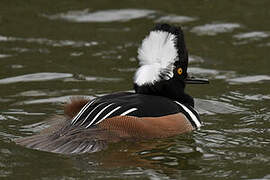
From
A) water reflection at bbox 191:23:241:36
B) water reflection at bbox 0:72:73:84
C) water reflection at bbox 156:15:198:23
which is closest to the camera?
water reflection at bbox 0:72:73:84

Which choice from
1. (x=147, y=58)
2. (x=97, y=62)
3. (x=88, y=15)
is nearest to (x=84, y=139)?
(x=147, y=58)

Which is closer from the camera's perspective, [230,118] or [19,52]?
[230,118]

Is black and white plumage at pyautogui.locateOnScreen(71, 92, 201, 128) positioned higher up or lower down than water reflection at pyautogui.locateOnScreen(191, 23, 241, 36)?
lower down

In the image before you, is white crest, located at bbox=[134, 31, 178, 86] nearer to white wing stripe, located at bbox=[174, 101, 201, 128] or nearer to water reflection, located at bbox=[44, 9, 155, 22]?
white wing stripe, located at bbox=[174, 101, 201, 128]

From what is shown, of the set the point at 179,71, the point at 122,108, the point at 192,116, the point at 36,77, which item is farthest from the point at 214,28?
the point at 122,108

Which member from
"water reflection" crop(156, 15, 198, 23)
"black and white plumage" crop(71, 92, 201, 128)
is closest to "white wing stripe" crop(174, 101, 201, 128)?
→ "black and white plumage" crop(71, 92, 201, 128)

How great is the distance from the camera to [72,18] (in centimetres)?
1356

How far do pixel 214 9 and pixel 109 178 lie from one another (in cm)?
761

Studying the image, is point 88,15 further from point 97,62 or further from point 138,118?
point 138,118

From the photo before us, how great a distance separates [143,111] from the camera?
7738 millimetres

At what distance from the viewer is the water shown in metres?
7.10

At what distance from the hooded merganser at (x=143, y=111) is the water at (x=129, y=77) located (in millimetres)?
134

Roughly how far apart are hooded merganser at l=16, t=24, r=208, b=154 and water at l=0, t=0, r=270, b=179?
13cm

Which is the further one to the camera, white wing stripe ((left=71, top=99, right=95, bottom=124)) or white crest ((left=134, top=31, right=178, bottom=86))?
white crest ((left=134, top=31, right=178, bottom=86))
